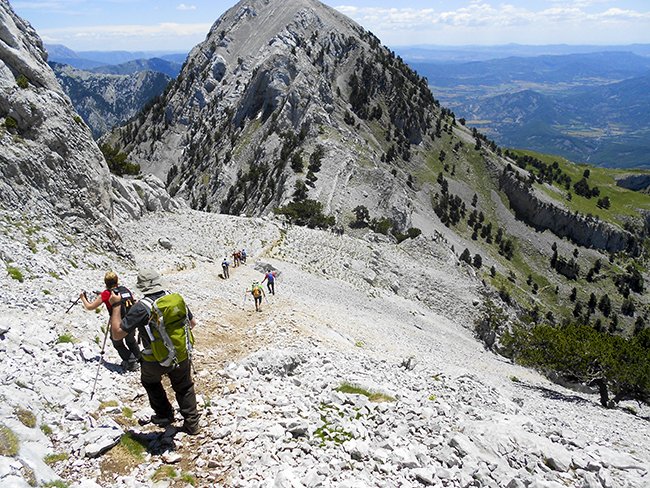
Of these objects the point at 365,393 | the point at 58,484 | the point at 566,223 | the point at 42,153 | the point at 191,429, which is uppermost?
the point at 42,153

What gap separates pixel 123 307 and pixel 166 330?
84.6 inches

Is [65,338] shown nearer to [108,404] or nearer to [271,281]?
[108,404]

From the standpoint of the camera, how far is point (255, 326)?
16.6 m

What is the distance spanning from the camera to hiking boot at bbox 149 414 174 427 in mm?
8047

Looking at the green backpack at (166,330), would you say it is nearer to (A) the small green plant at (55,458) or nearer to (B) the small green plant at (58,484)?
(A) the small green plant at (55,458)

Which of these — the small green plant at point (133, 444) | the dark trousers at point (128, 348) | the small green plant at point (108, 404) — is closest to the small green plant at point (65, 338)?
the dark trousers at point (128, 348)

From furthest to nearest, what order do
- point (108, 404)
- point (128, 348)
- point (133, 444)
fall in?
point (128, 348)
point (108, 404)
point (133, 444)

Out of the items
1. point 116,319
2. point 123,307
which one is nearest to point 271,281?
point 123,307

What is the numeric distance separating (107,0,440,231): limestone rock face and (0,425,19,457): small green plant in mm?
59039

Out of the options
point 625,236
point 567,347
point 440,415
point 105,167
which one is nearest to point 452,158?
point 625,236

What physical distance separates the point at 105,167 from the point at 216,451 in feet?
85.5

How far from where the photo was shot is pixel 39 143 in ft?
64.3

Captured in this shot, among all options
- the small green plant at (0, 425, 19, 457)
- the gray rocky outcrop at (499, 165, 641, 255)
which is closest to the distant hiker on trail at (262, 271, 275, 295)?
the small green plant at (0, 425, 19, 457)

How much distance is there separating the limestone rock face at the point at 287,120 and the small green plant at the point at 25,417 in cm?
5833
